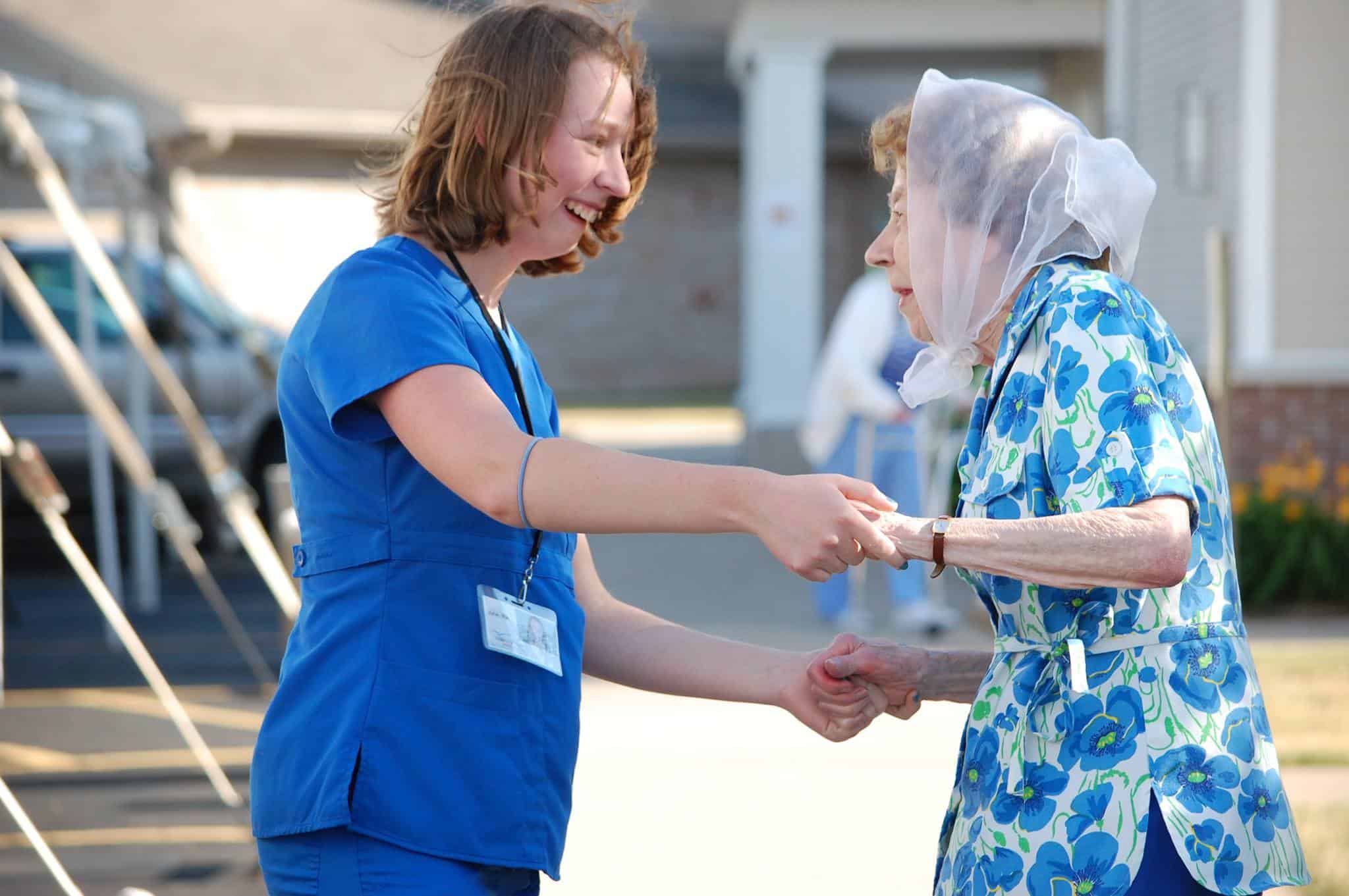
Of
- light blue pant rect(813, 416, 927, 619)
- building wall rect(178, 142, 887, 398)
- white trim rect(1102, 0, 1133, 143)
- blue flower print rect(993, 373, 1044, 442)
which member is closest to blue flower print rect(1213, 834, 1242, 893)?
blue flower print rect(993, 373, 1044, 442)

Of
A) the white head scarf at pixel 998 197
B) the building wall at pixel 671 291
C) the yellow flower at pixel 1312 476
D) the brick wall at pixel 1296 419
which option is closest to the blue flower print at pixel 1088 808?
the white head scarf at pixel 998 197

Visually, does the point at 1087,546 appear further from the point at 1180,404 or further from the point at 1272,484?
the point at 1272,484

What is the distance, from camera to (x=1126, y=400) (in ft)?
6.73

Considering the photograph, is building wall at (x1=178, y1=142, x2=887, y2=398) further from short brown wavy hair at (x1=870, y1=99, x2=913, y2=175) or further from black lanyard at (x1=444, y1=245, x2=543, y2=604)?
black lanyard at (x1=444, y1=245, x2=543, y2=604)

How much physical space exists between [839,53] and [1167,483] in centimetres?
1555

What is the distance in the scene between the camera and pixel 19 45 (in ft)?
48.6

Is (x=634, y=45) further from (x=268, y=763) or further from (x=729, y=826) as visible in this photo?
(x=729, y=826)

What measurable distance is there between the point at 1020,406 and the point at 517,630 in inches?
28.3

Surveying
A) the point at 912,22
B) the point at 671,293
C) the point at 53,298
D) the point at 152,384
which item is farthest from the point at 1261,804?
the point at 671,293

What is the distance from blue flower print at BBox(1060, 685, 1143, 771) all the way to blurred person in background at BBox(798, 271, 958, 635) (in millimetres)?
6268

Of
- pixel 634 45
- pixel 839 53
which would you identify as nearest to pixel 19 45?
pixel 839 53

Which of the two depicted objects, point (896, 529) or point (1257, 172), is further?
point (1257, 172)

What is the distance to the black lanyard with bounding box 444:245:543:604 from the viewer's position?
7.39 ft

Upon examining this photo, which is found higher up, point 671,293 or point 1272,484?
point 671,293
